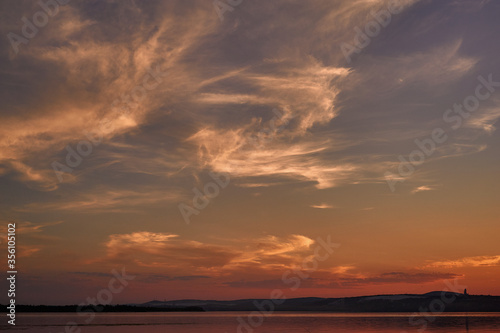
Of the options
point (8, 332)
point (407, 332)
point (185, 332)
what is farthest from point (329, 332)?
point (8, 332)

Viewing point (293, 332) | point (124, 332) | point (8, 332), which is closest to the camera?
point (8, 332)

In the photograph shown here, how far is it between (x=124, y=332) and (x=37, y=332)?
→ 44.6 feet

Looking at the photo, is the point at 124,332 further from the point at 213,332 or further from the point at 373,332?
the point at 373,332

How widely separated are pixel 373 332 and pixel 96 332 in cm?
4498

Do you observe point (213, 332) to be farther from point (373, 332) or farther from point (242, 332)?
point (373, 332)

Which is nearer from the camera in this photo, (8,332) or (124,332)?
(8,332)

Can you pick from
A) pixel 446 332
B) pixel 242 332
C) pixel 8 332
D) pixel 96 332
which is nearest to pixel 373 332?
pixel 446 332

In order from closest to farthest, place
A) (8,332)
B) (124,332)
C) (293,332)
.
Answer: (8,332) < (293,332) < (124,332)

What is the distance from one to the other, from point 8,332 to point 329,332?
1918 inches

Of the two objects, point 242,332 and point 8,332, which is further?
point 242,332

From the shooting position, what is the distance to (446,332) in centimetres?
7600

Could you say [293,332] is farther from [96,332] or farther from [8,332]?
[8,332]

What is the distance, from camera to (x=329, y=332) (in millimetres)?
76562

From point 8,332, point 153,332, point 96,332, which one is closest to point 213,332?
point 153,332
